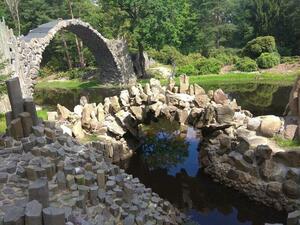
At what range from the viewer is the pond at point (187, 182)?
1245 cm

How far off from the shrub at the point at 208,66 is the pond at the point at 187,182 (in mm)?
21380

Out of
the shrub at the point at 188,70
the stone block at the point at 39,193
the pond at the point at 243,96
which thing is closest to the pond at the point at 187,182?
the stone block at the point at 39,193

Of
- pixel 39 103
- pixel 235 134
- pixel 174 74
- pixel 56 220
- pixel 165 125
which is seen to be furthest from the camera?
pixel 174 74

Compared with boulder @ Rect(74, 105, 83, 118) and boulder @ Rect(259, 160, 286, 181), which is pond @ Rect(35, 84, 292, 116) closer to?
boulder @ Rect(74, 105, 83, 118)

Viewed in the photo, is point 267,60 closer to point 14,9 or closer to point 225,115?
point 225,115

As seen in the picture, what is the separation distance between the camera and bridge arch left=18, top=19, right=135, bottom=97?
26.8 metres

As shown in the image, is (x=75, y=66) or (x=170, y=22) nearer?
(x=170, y=22)

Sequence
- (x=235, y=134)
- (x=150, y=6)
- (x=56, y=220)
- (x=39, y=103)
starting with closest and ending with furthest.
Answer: (x=56, y=220), (x=235, y=134), (x=39, y=103), (x=150, y=6)

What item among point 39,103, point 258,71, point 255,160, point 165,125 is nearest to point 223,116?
point 255,160

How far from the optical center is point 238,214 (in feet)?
41.5

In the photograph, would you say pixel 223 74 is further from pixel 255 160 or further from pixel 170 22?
pixel 255 160

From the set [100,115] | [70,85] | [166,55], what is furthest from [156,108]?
[166,55]

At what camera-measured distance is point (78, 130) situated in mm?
16266

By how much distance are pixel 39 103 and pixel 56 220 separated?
85.4 feet
